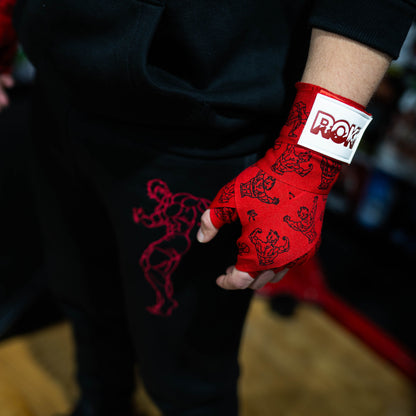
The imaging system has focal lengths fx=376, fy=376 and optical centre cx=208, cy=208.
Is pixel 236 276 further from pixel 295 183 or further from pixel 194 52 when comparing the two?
pixel 194 52

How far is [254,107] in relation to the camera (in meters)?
0.55

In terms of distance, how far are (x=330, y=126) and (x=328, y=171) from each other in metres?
0.06

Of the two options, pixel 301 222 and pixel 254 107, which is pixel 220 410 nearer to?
pixel 301 222

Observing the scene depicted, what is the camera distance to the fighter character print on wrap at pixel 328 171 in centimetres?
51

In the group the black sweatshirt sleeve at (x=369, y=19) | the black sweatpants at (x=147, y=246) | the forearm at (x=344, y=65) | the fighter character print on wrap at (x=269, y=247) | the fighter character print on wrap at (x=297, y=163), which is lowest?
the black sweatpants at (x=147, y=246)

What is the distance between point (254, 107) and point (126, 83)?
7.3 inches

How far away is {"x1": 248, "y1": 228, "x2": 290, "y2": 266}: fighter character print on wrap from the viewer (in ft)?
1.61

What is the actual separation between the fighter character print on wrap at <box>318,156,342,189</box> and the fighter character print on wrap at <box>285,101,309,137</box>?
54 millimetres

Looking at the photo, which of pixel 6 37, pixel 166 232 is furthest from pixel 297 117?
pixel 6 37

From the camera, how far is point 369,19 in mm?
458

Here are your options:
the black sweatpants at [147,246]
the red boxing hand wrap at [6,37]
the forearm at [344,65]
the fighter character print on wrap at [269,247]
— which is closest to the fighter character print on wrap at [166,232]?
the black sweatpants at [147,246]

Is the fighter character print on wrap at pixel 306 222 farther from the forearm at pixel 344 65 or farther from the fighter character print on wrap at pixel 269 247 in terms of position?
the forearm at pixel 344 65

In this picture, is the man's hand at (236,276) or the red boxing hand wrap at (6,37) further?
the red boxing hand wrap at (6,37)

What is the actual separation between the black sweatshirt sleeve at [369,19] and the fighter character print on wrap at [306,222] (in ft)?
0.69
